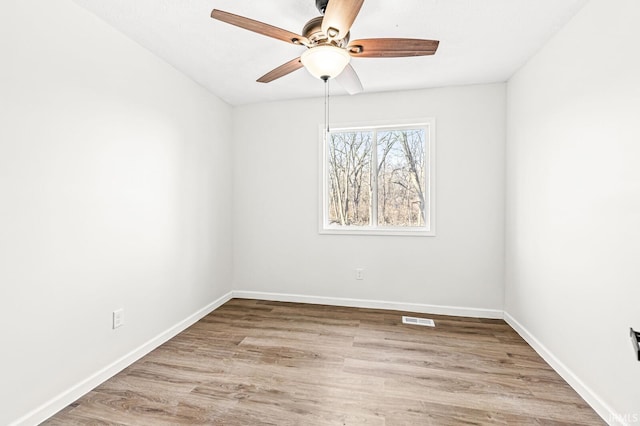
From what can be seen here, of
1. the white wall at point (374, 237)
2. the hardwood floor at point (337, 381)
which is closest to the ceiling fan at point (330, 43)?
the white wall at point (374, 237)

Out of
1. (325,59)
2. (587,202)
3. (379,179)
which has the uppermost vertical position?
(325,59)

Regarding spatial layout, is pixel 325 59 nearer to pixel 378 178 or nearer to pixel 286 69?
pixel 286 69

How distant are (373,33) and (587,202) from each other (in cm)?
180

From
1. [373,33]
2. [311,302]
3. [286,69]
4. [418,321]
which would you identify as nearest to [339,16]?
[286,69]

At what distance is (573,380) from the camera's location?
201cm

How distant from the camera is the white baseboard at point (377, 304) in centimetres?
329

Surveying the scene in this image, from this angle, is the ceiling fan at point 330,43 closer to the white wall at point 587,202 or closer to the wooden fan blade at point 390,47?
the wooden fan blade at point 390,47

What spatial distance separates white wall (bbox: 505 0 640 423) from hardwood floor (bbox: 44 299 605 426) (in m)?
0.31

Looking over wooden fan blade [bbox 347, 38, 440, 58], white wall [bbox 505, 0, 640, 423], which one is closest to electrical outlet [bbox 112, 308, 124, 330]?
wooden fan blade [bbox 347, 38, 440, 58]

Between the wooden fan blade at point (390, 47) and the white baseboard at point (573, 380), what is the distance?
2216 millimetres

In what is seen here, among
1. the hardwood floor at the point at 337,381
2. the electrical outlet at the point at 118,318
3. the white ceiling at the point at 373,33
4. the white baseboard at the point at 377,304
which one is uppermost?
the white ceiling at the point at 373,33

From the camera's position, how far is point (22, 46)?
1.62 metres

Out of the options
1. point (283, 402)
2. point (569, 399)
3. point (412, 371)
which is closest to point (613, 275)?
point (569, 399)

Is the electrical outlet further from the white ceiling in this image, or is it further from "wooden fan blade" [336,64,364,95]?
"wooden fan blade" [336,64,364,95]
